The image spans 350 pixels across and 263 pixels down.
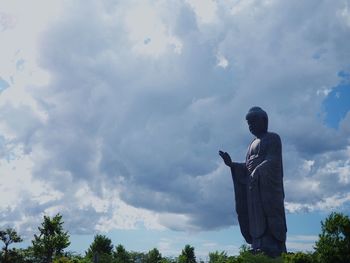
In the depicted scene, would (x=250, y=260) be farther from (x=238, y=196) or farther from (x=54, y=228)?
(x=54, y=228)

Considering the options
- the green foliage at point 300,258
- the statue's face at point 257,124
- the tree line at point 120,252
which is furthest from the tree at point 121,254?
the green foliage at point 300,258

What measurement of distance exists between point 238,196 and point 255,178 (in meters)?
2.17

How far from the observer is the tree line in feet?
75.9

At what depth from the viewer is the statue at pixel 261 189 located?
90.4 ft

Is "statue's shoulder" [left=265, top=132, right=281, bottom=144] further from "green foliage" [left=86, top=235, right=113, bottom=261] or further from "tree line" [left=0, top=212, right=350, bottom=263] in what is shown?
"green foliage" [left=86, top=235, right=113, bottom=261]

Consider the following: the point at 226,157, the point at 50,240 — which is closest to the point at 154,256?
the point at 50,240

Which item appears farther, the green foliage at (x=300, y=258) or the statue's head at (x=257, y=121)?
the statue's head at (x=257, y=121)

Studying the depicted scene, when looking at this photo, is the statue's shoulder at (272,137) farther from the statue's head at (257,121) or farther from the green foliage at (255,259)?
the green foliage at (255,259)

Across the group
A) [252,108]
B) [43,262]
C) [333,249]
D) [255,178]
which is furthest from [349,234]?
[43,262]

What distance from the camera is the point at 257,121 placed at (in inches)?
1176

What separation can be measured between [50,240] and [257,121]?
16669 mm

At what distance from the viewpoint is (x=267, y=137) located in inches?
1148

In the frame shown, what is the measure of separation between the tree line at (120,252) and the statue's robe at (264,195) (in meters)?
1.33

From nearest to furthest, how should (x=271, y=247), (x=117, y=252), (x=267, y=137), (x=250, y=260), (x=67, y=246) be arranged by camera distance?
1. (x=250, y=260)
2. (x=271, y=247)
3. (x=267, y=137)
4. (x=67, y=246)
5. (x=117, y=252)
